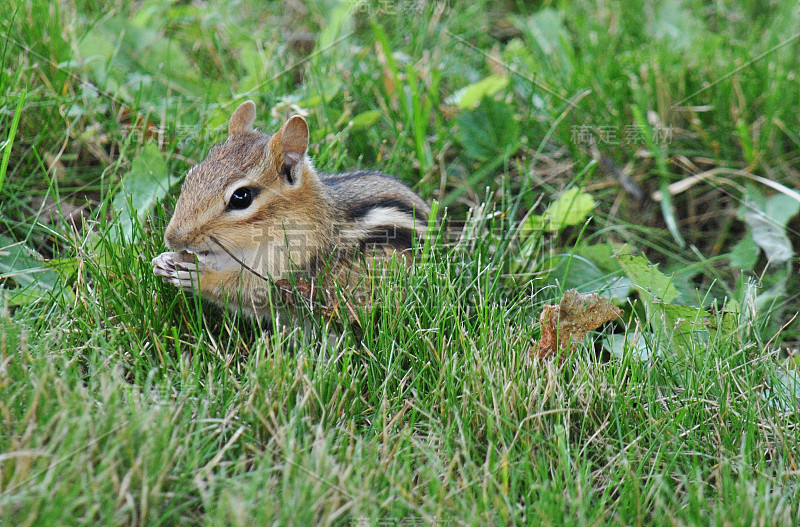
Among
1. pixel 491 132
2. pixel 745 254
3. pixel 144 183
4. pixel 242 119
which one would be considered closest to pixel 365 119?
pixel 491 132

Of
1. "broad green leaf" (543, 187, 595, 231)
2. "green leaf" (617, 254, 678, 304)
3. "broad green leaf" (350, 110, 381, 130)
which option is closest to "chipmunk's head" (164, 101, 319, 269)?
"broad green leaf" (350, 110, 381, 130)

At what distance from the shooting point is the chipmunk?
8.08 feet

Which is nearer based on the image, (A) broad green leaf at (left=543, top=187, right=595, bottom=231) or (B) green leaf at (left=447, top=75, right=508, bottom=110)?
(A) broad green leaf at (left=543, top=187, right=595, bottom=231)

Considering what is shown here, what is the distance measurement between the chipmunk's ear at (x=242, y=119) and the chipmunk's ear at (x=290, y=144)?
0.26 m

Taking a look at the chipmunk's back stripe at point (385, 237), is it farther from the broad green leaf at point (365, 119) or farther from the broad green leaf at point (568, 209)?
the broad green leaf at point (365, 119)

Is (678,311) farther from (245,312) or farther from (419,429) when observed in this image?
(245,312)

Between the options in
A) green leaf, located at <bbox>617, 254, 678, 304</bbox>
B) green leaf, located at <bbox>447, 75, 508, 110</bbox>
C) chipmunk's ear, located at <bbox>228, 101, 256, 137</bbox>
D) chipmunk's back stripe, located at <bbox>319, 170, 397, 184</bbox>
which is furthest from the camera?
green leaf, located at <bbox>447, 75, 508, 110</bbox>

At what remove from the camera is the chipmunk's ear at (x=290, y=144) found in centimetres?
258

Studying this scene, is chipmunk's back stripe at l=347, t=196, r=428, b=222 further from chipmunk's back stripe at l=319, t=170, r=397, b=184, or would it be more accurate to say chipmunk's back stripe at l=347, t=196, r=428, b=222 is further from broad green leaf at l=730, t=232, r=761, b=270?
broad green leaf at l=730, t=232, r=761, b=270

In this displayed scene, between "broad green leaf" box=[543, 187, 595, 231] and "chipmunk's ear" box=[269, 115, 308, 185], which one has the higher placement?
"chipmunk's ear" box=[269, 115, 308, 185]

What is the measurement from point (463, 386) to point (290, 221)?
2.82 ft

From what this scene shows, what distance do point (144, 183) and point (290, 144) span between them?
661mm

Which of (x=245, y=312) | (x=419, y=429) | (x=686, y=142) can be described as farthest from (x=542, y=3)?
(x=419, y=429)

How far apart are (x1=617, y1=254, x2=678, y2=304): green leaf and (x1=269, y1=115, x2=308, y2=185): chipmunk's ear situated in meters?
1.17
